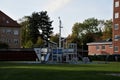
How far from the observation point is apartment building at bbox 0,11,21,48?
127 m

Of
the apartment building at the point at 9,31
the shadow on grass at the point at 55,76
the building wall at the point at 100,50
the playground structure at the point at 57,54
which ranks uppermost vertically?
the apartment building at the point at 9,31

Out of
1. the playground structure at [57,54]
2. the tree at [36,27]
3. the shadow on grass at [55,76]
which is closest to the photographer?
the shadow on grass at [55,76]

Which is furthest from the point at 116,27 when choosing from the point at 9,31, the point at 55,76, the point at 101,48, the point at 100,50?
the point at 55,76

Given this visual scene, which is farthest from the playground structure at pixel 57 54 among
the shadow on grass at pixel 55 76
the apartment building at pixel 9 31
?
the apartment building at pixel 9 31

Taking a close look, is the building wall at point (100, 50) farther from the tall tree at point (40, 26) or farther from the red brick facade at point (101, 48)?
the tall tree at point (40, 26)

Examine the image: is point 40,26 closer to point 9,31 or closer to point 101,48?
point 9,31

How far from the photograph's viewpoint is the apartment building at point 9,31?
127m

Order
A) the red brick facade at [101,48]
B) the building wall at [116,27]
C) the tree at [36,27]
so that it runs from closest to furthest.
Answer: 1. the building wall at [116,27]
2. the red brick facade at [101,48]
3. the tree at [36,27]

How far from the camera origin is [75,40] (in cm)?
14350

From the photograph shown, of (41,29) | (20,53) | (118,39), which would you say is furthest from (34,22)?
(20,53)

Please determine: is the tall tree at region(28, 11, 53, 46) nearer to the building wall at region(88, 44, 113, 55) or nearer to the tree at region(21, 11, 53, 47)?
the tree at region(21, 11, 53, 47)

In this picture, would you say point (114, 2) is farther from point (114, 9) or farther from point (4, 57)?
point (4, 57)

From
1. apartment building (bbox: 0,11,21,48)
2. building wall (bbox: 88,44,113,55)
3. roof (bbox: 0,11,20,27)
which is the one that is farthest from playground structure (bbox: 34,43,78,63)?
roof (bbox: 0,11,20,27)

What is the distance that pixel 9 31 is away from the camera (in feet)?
421
